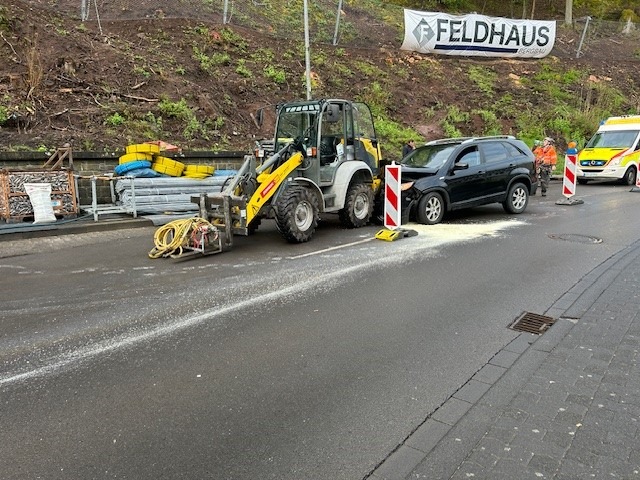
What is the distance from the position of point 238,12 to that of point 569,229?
16521 mm

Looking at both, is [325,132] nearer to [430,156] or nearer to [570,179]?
[430,156]

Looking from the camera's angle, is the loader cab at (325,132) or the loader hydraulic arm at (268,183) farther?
the loader cab at (325,132)

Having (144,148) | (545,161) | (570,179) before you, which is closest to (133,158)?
(144,148)

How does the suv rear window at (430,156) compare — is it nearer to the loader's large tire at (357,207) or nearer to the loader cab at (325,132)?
the loader cab at (325,132)

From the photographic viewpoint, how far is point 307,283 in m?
6.66

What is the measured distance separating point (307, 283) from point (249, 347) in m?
2.11

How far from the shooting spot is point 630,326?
4902mm

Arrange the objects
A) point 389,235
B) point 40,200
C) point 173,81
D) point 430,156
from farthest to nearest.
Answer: point 173,81
point 430,156
point 40,200
point 389,235

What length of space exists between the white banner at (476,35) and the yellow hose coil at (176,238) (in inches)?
802

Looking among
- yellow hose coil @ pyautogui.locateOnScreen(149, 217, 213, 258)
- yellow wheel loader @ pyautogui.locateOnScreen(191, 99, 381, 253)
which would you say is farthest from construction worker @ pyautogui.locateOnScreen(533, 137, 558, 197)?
yellow hose coil @ pyautogui.locateOnScreen(149, 217, 213, 258)

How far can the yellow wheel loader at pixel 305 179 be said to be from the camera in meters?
8.92

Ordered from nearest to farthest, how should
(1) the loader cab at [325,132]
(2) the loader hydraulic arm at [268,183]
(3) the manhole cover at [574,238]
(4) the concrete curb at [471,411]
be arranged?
(4) the concrete curb at [471,411]
(2) the loader hydraulic arm at [268,183]
(3) the manhole cover at [574,238]
(1) the loader cab at [325,132]

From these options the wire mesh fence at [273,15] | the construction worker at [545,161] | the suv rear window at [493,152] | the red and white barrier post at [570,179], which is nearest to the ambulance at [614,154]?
the construction worker at [545,161]

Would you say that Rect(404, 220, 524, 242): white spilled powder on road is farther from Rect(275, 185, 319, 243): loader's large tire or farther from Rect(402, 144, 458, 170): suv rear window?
Rect(275, 185, 319, 243): loader's large tire
